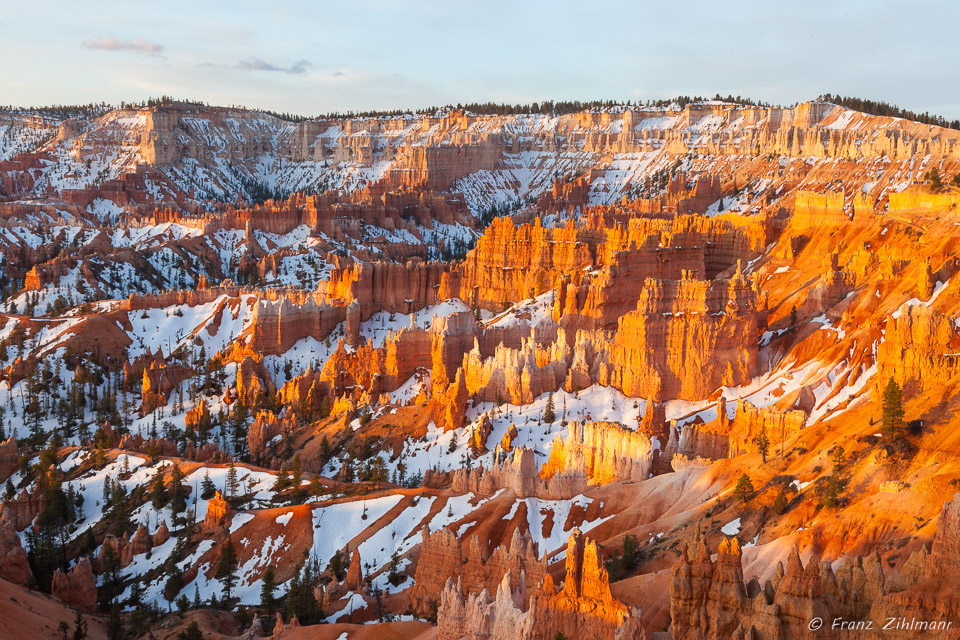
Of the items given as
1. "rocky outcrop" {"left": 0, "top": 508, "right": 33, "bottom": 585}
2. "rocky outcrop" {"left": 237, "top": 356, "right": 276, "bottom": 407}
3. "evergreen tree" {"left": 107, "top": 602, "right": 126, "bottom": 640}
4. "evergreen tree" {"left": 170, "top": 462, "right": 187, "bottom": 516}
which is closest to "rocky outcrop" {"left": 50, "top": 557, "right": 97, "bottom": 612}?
"rocky outcrop" {"left": 0, "top": 508, "right": 33, "bottom": 585}

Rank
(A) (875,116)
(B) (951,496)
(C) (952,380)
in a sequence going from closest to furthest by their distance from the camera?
(B) (951,496)
(C) (952,380)
(A) (875,116)

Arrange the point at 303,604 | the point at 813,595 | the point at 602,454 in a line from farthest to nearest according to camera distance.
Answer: the point at 602,454 → the point at 303,604 → the point at 813,595

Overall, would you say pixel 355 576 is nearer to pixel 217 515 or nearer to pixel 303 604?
pixel 303 604

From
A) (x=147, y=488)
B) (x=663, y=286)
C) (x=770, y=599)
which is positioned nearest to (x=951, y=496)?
(x=770, y=599)

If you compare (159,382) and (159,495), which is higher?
(159,495)

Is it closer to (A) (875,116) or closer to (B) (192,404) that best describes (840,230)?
(B) (192,404)

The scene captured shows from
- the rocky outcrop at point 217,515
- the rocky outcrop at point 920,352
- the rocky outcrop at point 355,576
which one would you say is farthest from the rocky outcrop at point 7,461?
the rocky outcrop at point 920,352

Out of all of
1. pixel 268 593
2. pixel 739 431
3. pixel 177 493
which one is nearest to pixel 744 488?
pixel 739 431
